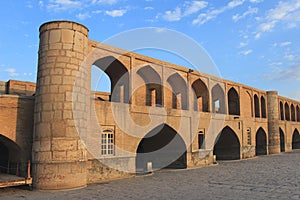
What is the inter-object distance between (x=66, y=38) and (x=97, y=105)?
3284 millimetres

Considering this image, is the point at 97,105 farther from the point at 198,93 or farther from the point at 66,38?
the point at 198,93

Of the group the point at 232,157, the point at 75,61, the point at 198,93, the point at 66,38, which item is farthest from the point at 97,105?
the point at 232,157

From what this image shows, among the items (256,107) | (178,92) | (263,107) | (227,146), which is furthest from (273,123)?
(178,92)

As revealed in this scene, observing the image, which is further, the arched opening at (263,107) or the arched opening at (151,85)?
the arched opening at (263,107)

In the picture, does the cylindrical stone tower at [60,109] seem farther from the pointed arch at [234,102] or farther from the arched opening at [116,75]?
the pointed arch at [234,102]

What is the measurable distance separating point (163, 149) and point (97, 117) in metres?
7.69

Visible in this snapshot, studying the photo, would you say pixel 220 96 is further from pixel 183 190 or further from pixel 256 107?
pixel 183 190

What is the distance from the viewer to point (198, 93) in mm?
22531

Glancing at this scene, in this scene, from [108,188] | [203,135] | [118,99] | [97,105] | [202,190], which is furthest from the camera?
[203,135]

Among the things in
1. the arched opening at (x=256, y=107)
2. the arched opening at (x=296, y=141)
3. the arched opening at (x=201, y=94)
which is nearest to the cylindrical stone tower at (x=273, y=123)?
the arched opening at (x=256, y=107)

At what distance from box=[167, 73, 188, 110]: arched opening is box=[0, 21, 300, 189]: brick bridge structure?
71 millimetres

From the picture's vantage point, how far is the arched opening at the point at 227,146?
24.5 metres

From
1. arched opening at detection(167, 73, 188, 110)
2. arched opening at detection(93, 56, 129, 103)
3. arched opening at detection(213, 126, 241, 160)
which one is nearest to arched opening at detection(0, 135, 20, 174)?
arched opening at detection(93, 56, 129, 103)

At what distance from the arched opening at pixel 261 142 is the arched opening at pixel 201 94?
10.9 meters
